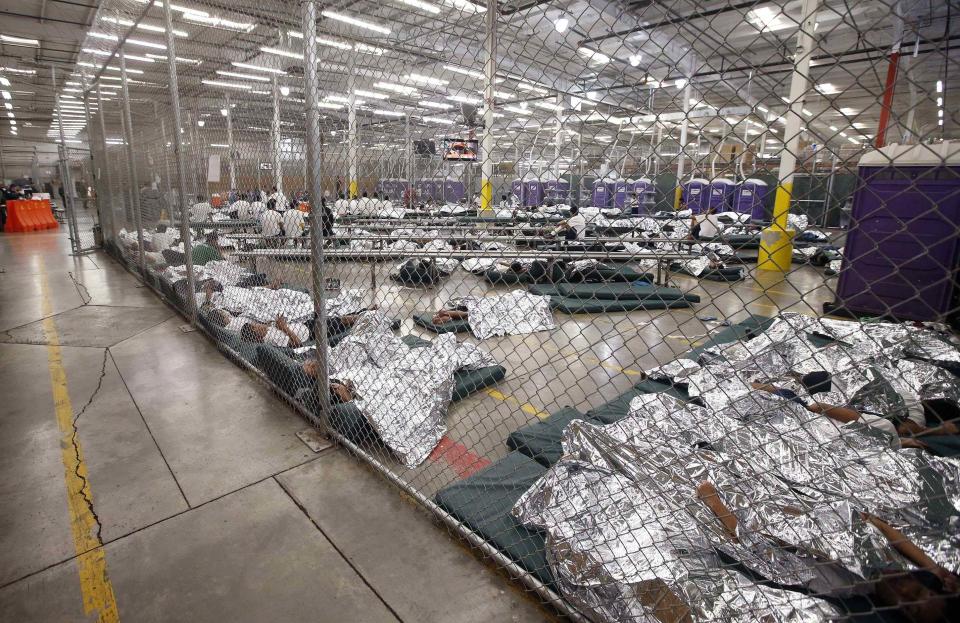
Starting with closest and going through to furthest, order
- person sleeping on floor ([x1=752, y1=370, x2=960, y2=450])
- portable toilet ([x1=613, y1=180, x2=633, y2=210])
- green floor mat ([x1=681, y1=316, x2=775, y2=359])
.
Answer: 1. portable toilet ([x1=613, y1=180, x2=633, y2=210])
2. person sleeping on floor ([x1=752, y1=370, x2=960, y2=450])
3. green floor mat ([x1=681, y1=316, x2=775, y2=359])

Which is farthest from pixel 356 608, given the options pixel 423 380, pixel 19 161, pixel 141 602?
pixel 19 161

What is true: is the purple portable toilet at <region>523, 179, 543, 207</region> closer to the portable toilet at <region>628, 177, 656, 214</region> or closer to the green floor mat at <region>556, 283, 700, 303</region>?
the portable toilet at <region>628, 177, 656, 214</region>

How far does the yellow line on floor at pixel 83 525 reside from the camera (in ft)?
7.09

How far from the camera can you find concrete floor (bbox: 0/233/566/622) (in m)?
2.16

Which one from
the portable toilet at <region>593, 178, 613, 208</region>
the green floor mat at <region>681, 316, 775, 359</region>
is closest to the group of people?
the portable toilet at <region>593, 178, 613, 208</region>

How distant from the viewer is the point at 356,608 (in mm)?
2137

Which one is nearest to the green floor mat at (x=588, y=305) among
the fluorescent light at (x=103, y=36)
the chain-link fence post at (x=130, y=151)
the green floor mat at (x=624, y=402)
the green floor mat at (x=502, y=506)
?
the green floor mat at (x=624, y=402)

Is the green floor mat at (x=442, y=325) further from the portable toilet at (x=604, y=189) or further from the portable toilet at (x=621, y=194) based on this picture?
the portable toilet at (x=621, y=194)

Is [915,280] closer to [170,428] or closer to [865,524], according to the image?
[865,524]

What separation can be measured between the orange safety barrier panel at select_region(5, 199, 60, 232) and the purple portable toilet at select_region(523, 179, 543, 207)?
812 inches

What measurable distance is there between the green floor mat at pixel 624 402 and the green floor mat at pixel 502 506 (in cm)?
73

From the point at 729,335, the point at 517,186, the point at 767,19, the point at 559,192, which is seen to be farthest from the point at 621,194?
the point at 767,19

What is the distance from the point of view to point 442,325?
233 inches

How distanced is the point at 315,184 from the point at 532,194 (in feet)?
4.10
